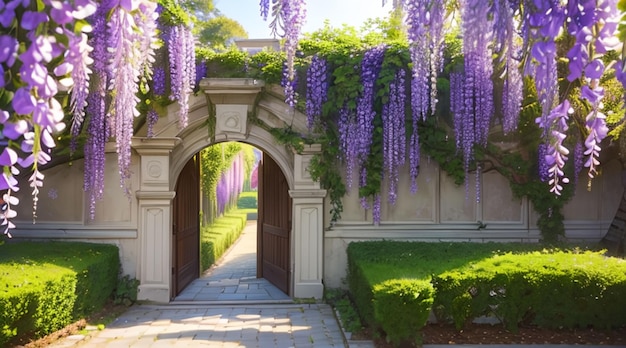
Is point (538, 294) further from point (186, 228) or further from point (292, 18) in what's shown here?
point (186, 228)

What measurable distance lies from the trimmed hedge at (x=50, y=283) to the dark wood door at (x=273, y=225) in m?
2.37

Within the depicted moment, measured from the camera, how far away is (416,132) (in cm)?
800

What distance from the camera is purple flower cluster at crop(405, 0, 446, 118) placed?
405cm

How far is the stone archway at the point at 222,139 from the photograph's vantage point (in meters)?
8.00

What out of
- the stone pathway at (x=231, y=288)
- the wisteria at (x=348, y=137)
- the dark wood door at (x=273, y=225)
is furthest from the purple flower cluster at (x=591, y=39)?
the dark wood door at (x=273, y=225)

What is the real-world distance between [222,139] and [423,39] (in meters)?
4.09

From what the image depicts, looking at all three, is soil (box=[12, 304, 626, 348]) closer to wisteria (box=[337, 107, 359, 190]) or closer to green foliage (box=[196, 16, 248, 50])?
wisteria (box=[337, 107, 359, 190])

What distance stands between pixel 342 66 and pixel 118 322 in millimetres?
4164

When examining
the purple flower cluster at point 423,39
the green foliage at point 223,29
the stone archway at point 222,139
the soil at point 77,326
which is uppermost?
the green foliage at point 223,29

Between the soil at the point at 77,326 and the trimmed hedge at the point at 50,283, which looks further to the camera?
the soil at the point at 77,326

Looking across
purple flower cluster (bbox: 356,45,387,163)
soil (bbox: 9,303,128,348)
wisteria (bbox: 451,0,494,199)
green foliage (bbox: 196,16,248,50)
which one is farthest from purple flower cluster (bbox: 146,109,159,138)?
green foliage (bbox: 196,16,248,50)

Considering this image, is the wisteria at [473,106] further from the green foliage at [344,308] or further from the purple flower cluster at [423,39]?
the green foliage at [344,308]

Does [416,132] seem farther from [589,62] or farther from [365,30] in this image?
[589,62]

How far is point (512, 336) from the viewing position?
18.9 feet
